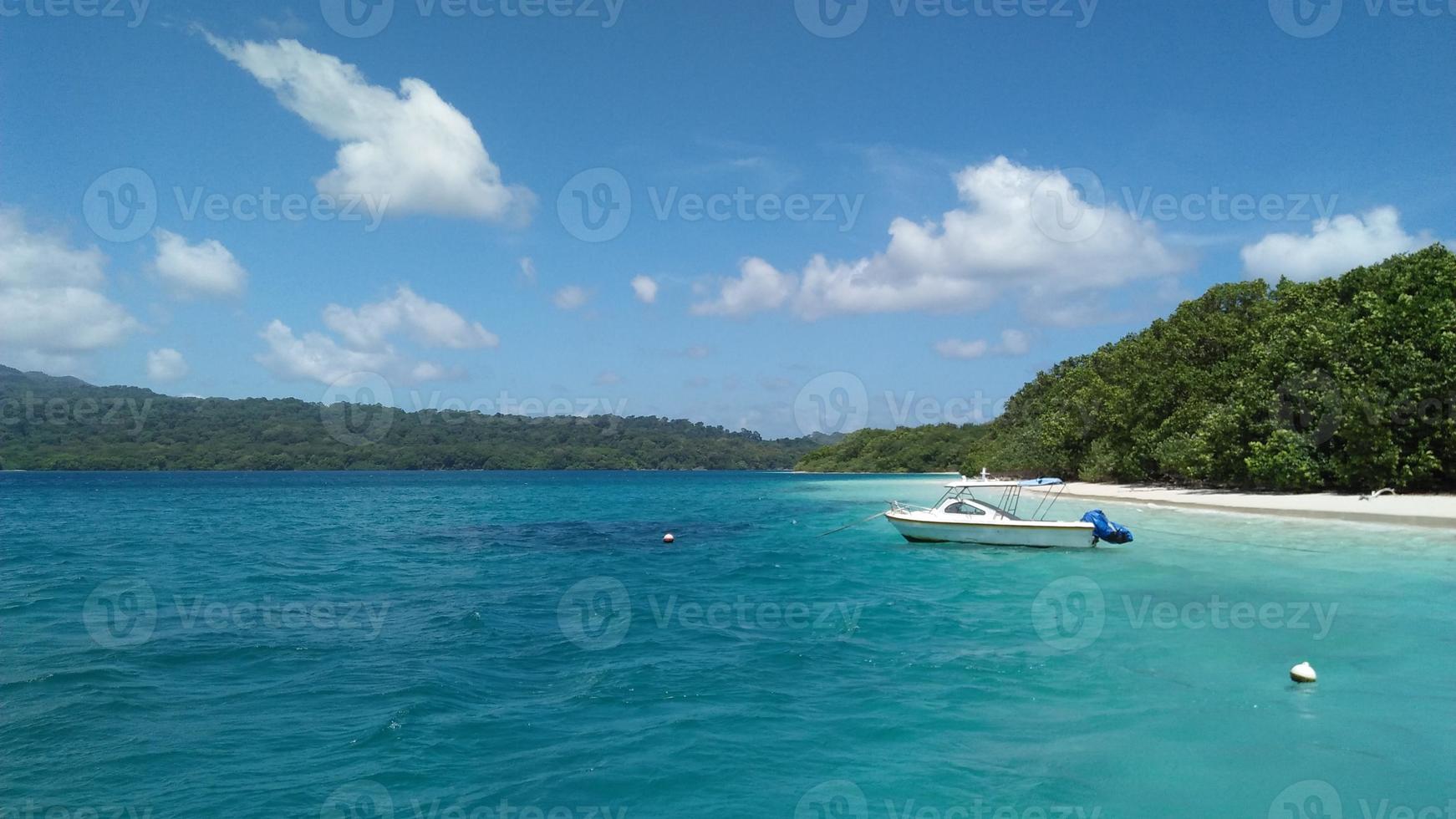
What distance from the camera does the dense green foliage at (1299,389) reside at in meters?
31.0

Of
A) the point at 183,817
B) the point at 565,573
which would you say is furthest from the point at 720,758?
the point at 565,573

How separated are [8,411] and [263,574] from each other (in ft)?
559

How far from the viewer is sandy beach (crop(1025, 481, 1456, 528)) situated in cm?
2807

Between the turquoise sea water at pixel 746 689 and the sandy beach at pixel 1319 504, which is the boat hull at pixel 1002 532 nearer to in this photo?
the turquoise sea water at pixel 746 689

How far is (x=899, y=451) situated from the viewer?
155500 mm

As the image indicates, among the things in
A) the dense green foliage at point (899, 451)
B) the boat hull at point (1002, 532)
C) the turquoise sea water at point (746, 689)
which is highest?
the dense green foliage at point (899, 451)

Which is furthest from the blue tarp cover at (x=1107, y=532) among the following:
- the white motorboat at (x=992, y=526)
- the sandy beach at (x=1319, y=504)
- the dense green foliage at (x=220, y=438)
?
the dense green foliage at (x=220, y=438)

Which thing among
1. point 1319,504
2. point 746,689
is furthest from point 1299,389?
point 746,689

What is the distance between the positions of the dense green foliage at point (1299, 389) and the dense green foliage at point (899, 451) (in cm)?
7261

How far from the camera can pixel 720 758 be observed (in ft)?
28.8

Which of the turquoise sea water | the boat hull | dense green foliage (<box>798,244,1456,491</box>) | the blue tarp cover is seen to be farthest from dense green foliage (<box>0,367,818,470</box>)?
the blue tarp cover

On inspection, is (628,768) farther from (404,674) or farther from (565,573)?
(565,573)

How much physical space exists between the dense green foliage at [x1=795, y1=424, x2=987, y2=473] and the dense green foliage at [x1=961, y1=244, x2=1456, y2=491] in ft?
238

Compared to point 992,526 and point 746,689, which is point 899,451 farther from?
point 746,689
